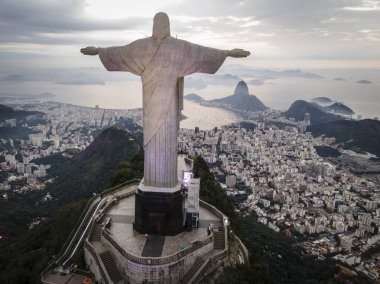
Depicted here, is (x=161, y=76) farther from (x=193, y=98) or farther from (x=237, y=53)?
(x=193, y=98)

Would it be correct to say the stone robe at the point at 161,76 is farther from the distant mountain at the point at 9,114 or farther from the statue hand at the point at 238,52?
the distant mountain at the point at 9,114

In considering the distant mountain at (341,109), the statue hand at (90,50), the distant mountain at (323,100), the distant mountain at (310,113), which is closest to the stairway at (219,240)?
the statue hand at (90,50)

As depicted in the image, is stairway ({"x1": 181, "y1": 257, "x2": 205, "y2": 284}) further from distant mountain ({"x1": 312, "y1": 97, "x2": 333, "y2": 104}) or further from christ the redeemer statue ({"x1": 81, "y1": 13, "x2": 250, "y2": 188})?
distant mountain ({"x1": 312, "y1": 97, "x2": 333, "y2": 104})

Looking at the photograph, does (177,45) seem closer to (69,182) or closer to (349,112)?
(69,182)

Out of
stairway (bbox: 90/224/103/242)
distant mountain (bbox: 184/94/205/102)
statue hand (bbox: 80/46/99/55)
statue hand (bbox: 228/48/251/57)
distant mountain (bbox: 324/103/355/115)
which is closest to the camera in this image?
statue hand (bbox: 228/48/251/57)

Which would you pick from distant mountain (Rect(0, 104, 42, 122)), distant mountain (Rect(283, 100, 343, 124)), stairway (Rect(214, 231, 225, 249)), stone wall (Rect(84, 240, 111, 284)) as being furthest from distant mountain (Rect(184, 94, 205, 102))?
stone wall (Rect(84, 240, 111, 284))

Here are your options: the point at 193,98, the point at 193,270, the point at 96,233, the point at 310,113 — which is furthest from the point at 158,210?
the point at 193,98
